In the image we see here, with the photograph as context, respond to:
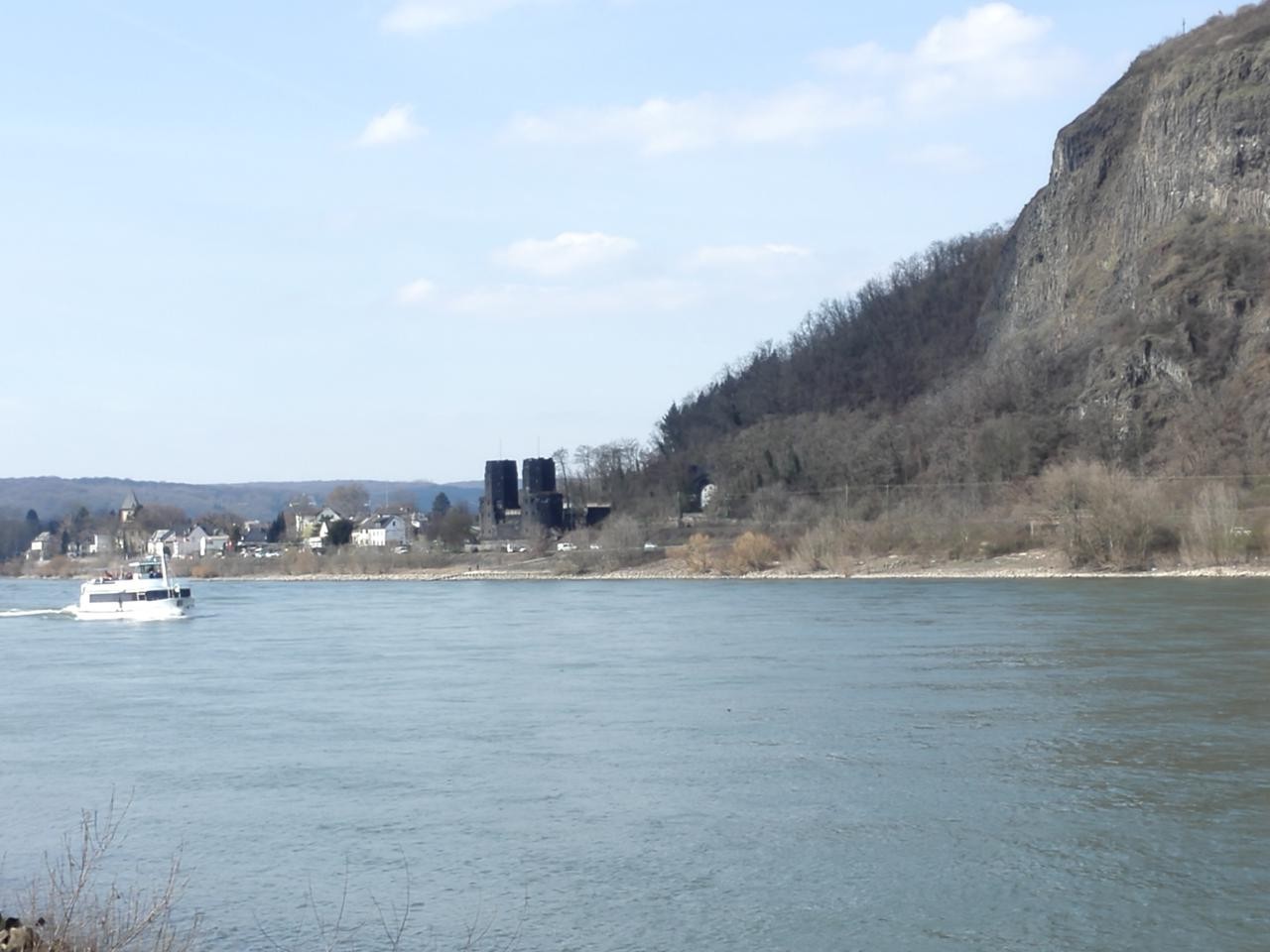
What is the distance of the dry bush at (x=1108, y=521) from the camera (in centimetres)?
5309

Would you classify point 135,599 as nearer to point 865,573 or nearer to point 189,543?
point 865,573

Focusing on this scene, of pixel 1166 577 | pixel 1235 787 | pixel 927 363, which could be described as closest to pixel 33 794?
pixel 1235 787

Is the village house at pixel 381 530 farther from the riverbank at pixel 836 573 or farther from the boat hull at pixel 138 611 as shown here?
the boat hull at pixel 138 611

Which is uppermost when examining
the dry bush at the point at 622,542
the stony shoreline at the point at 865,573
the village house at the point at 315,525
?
the village house at the point at 315,525

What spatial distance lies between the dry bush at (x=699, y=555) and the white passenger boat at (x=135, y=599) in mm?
25519

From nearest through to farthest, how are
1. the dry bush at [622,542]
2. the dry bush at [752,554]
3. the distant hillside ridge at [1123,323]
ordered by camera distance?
the dry bush at [752,554] → the distant hillside ridge at [1123,323] → the dry bush at [622,542]

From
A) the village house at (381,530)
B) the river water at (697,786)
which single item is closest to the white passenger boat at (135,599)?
the river water at (697,786)

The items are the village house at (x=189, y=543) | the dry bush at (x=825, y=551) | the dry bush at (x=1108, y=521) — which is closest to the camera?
the dry bush at (x=1108, y=521)

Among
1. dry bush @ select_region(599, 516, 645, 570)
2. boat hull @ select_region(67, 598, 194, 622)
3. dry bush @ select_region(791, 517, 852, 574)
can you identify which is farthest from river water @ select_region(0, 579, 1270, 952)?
dry bush @ select_region(599, 516, 645, 570)

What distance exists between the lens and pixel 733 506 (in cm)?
9331

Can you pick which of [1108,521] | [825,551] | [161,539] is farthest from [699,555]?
[161,539]

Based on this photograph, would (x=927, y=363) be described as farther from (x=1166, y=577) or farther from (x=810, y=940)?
(x=810, y=940)

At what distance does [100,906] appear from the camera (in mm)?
12203

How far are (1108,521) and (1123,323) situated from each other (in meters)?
30.4
